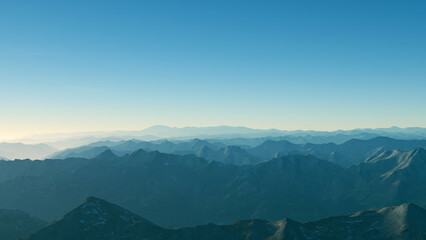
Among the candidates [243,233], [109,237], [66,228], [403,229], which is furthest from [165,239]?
[403,229]

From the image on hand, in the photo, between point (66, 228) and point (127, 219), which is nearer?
point (66, 228)

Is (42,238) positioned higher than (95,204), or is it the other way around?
(95,204)

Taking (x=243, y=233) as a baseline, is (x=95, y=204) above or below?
above

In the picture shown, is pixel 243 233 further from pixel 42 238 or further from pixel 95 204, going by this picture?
pixel 42 238

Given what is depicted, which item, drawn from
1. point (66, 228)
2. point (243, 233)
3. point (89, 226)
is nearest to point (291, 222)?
point (243, 233)

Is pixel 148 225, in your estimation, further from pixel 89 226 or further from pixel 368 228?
pixel 368 228

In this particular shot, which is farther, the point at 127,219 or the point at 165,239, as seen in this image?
the point at 127,219
